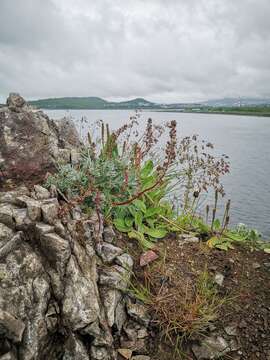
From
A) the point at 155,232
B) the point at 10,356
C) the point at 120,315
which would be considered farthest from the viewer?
the point at 155,232

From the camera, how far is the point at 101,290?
3836 millimetres

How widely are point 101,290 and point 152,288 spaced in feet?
2.50

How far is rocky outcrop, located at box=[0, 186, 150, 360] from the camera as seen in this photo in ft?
10.0

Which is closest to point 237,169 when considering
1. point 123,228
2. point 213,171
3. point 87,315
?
point 213,171

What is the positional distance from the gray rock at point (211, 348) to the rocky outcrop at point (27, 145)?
309cm

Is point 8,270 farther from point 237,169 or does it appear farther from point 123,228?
point 237,169

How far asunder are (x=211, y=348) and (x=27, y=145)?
12.5 feet

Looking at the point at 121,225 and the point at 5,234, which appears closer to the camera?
the point at 5,234

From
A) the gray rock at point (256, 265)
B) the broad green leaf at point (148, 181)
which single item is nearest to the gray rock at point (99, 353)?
the gray rock at point (256, 265)

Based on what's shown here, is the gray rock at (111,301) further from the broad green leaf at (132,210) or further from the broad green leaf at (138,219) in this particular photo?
the broad green leaf at (132,210)

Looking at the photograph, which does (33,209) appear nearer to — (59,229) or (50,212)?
(50,212)

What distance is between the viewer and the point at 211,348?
373 centimetres

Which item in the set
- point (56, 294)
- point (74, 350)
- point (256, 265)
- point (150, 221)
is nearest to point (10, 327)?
point (56, 294)

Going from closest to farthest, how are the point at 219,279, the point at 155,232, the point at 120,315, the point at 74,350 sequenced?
1. the point at 74,350
2. the point at 120,315
3. the point at 219,279
4. the point at 155,232
